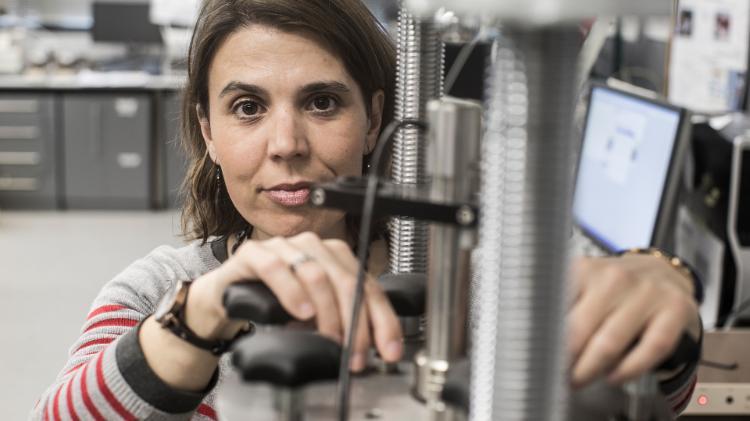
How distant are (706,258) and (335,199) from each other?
1774mm

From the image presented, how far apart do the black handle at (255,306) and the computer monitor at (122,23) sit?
6.43 m

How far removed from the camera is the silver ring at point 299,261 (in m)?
0.66

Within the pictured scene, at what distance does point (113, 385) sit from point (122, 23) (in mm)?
6316

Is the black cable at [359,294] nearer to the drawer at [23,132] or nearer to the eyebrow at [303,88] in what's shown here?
the eyebrow at [303,88]

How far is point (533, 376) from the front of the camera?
44 centimetres

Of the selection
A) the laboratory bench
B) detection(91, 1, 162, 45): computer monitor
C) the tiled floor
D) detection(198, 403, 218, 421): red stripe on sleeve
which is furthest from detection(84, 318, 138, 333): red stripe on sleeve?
detection(91, 1, 162, 45): computer monitor

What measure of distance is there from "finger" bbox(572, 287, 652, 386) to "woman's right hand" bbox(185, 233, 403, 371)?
124 millimetres

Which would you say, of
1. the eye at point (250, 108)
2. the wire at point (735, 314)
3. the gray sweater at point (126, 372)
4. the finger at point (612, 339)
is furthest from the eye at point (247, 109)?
the wire at point (735, 314)

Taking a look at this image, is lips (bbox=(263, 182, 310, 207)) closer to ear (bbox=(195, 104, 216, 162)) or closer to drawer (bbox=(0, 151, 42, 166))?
ear (bbox=(195, 104, 216, 162))

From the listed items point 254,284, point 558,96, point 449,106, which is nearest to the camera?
point 558,96

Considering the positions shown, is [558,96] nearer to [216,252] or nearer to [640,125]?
[216,252]

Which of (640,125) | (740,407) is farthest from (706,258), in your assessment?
(740,407)

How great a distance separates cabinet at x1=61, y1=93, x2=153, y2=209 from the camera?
6.28 m

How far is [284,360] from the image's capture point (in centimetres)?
50
